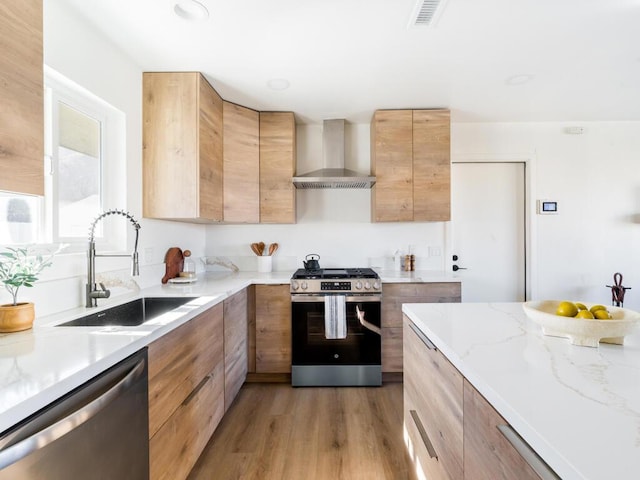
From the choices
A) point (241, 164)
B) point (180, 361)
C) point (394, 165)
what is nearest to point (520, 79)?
point (394, 165)

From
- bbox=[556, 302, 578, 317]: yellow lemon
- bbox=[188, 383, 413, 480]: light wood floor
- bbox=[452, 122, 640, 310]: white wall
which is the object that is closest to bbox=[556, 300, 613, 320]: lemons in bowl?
bbox=[556, 302, 578, 317]: yellow lemon

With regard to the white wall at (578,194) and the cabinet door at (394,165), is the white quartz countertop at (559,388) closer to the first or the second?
the cabinet door at (394,165)

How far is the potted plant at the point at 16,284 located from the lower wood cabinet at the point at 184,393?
467 mm

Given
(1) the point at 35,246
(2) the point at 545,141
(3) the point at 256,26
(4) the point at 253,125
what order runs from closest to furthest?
(1) the point at 35,246
(3) the point at 256,26
(4) the point at 253,125
(2) the point at 545,141

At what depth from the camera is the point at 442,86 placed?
236 centimetres

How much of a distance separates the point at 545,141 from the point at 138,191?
12.3 ft

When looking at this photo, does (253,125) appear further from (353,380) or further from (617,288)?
(617,288)

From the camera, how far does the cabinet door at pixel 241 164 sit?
263cm

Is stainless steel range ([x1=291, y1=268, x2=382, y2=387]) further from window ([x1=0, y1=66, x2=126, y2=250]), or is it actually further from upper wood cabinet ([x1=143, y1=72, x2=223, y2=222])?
window ([x1=0, y1=66, x2=126, y2=250])

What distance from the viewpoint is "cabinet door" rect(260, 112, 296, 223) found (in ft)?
9.21

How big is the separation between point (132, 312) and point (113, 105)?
127 centimetres

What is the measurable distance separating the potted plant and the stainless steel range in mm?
1631

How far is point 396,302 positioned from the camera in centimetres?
258

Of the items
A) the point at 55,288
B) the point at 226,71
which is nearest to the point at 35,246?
the point at 55,288
